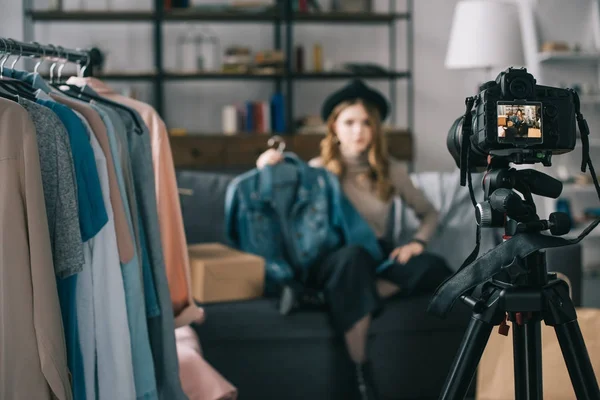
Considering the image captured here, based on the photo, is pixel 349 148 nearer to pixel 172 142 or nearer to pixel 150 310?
pixel 150 310

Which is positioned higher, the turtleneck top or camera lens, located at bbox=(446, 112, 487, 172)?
camera lens, located at bbox=(446, 112, 487, 172)

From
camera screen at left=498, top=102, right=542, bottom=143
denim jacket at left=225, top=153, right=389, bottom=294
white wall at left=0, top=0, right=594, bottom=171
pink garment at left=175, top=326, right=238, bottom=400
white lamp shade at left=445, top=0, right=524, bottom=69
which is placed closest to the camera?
camera screen at left=498, top=102, right=542, bottom=143

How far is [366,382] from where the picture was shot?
8.10 feet

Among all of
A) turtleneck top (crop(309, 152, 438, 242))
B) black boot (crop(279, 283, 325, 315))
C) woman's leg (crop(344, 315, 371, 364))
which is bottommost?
woman's leg (crop(344, 315, 371, 364))

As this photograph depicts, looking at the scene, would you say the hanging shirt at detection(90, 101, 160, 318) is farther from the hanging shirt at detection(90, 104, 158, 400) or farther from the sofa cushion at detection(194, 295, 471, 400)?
the sofa cushion at detection(194, 295, 471, 400)

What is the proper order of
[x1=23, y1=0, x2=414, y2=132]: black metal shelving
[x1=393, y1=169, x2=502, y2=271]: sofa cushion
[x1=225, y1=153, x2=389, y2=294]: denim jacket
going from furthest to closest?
[x1=23, y1=0, x2=414, y2=132]: black metal shelving → [x1=393, y1=169, x2=502, y2=271]: sofa cushion → [x1=225, y1=153, x2=389, y2=294]: denim jacket

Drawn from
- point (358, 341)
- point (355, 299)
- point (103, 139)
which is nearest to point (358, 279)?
point (355, 299)

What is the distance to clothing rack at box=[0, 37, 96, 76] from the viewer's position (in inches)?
59.0

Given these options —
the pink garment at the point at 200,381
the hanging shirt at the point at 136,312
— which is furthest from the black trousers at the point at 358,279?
the hanging shirt at the point at 136,312

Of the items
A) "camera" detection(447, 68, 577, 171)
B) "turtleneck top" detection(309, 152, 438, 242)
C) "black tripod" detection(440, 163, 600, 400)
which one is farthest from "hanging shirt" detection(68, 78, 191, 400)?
"turtleneck top" detection(309, 152, 438, 242)

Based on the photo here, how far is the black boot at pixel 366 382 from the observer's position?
245cm

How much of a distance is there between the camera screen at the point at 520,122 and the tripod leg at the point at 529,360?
0.30 m

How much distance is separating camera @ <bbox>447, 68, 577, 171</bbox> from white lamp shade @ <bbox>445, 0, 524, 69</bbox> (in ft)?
9.15

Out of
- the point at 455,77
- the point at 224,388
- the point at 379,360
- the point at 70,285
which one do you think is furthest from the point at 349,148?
the point at 455,77
